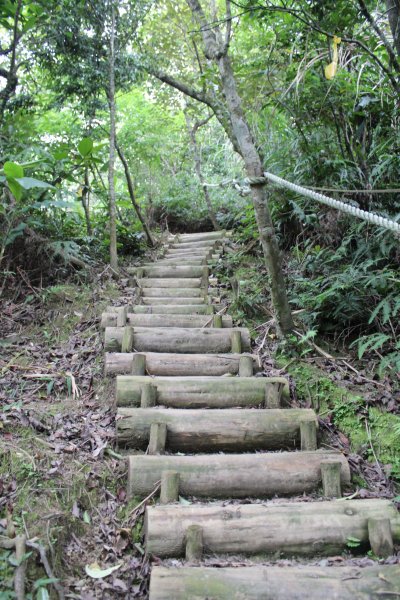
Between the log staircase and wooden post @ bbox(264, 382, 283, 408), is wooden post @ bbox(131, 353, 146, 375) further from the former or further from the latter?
wooden post @ bbox(264, 382, 283, 408)

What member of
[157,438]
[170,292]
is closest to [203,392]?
[157,438]

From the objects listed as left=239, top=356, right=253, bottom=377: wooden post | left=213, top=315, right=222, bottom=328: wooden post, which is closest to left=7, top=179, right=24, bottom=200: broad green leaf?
left=213, top=315, right=222, bottom=328: wooden post

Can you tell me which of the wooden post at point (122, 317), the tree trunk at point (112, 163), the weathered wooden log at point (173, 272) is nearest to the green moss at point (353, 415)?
the wooden post at point (122, 317)

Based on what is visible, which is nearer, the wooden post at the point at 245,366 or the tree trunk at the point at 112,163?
the wooden post at the point at 245,366

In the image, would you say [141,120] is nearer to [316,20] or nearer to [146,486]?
[316,20]

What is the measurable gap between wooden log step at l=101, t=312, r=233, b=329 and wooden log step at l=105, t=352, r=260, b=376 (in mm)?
741

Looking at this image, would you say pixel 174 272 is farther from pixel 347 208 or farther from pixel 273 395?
pixel 347 208

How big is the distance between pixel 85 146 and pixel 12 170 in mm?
2065

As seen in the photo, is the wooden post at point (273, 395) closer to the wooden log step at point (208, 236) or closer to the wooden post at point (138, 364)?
the wooden post at point (138, 364)

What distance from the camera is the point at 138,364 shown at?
12.9ft

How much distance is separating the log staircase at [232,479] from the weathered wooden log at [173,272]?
2464mm

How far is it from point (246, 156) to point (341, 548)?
326 cm

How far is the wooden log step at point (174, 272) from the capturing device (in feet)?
22.2

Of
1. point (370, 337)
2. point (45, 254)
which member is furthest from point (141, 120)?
point (370, 337)
